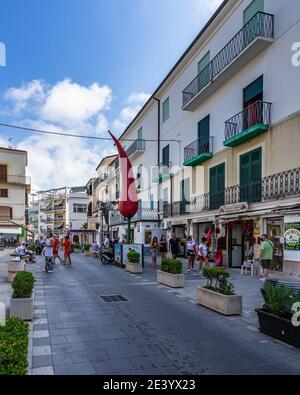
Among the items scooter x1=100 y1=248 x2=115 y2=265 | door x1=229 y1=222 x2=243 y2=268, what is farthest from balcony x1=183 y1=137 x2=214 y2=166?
scooter x1=100 y1=248 x2=115 y2=265

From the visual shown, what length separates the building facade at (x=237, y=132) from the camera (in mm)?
14148

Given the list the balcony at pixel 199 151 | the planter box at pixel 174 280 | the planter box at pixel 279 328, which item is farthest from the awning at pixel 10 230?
the planter box at pixel 279 328

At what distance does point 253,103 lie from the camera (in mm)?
15789

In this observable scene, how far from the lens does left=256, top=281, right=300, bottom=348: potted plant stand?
6113 millimetres

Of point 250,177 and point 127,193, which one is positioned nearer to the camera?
point 250,177

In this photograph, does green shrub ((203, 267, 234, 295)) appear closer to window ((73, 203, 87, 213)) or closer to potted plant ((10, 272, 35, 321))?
potted plant ((10, 272, 35, 321))

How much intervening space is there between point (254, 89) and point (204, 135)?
5.24 m

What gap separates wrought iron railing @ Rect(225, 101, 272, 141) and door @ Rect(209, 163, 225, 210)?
76.3 inches

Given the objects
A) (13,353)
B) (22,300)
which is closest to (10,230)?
(22,300)

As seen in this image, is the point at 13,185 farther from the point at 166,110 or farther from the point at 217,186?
the point at 217,186

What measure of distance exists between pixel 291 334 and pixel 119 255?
14.1 meters

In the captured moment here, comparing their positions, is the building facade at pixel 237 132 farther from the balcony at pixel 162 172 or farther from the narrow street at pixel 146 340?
the narrow street at pixel 146 340

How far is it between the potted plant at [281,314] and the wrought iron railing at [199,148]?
561 inches
